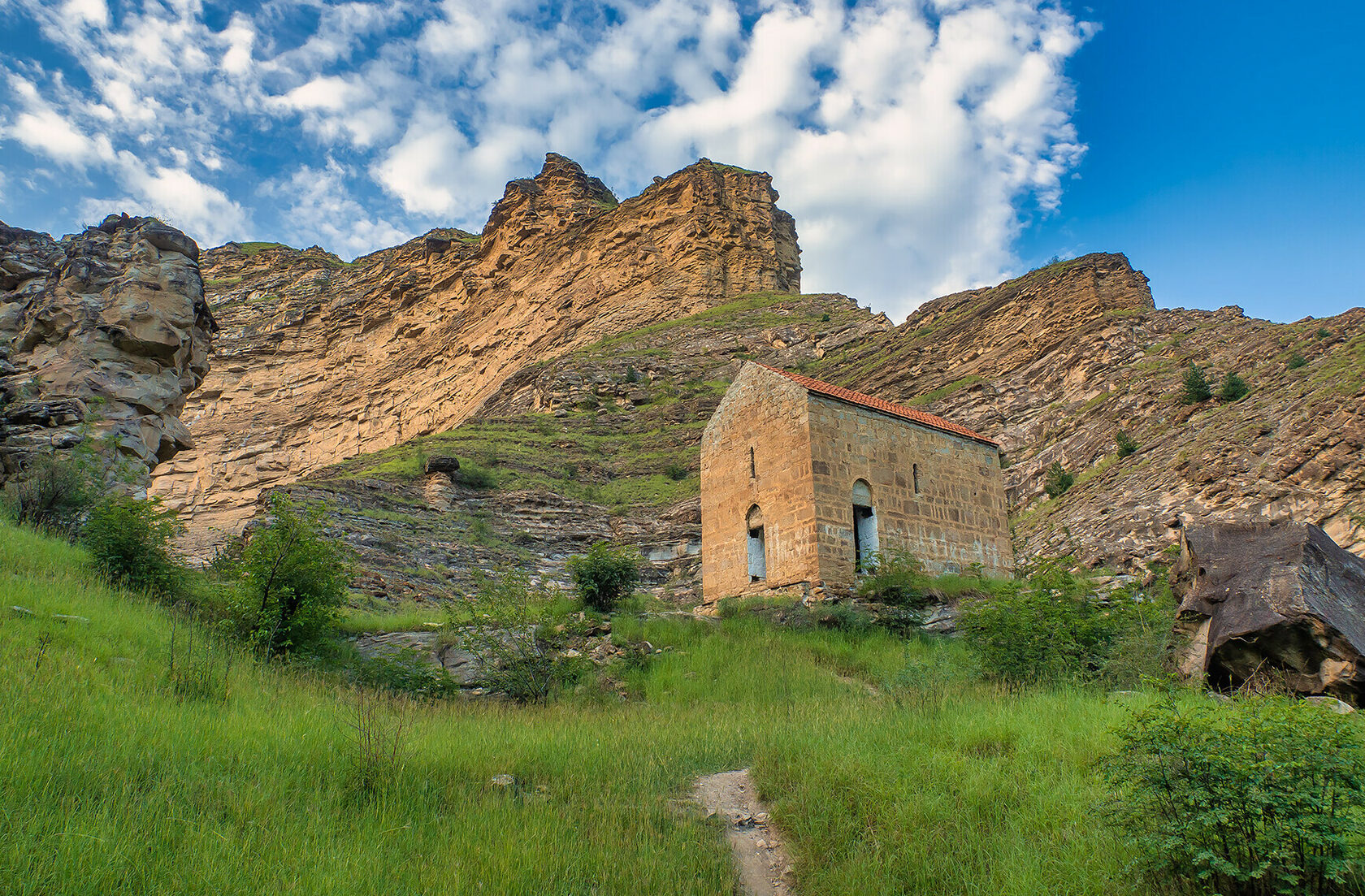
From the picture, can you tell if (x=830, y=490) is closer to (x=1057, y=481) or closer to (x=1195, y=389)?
(x=1057, y=481)

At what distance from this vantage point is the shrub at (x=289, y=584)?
10.7 meters

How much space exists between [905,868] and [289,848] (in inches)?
150

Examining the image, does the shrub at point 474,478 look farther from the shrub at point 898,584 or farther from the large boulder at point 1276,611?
the large boulder at point 1276,611

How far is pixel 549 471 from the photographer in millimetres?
32625

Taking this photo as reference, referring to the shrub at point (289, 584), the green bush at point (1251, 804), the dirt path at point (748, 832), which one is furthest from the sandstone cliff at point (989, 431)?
the green bush at point (1251, 804)

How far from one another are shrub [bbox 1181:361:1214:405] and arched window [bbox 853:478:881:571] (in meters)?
16.9

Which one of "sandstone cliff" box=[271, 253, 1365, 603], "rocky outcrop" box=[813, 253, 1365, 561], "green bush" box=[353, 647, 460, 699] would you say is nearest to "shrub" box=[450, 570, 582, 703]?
"green bush" box=[353, 647, 460, 699]

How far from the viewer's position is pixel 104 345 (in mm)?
16391

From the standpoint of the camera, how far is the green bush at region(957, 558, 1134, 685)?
34.1 ft

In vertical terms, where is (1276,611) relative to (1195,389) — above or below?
below

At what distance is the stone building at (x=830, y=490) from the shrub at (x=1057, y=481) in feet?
30.4

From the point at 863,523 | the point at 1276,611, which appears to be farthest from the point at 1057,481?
the point at 1276,611

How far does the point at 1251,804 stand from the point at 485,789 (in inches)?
201

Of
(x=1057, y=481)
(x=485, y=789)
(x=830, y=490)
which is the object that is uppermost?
(x=1057, y=481)
